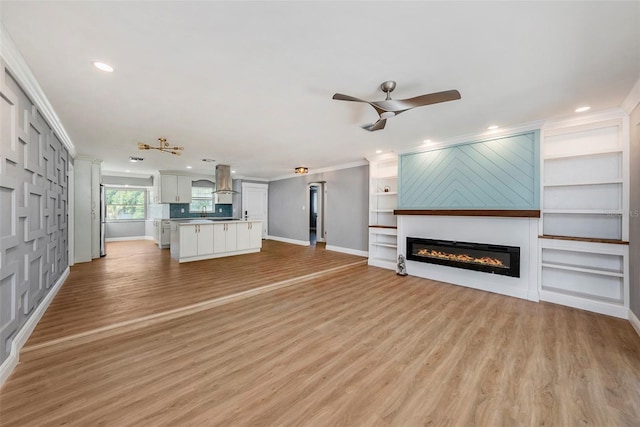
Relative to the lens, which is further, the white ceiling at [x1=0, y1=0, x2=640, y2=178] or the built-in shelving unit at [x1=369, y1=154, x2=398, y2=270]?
the built-in shelving unit at [x1=369, y1=154, x2=398, y2=270]

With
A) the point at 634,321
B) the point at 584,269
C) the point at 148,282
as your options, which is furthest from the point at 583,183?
the point at 148,282

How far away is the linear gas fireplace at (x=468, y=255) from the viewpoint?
3.66m

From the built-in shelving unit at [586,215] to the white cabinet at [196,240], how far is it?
20.9ft

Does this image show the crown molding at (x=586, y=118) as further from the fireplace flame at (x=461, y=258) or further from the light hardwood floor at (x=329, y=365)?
the light hardwood floor at (x=329, y=365)

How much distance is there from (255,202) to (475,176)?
7.46 m

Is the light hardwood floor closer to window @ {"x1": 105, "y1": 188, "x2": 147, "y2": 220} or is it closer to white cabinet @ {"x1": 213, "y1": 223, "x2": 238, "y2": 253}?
white cabinet @ {"x1": 213, "y1": 223, "x2": 238, "y2": 253}

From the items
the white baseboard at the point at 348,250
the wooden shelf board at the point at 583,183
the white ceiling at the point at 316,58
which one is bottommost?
the white baseboard at the point at 348,250

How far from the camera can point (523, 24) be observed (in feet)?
5.36

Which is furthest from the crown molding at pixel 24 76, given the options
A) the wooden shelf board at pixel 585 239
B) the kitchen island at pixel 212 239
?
the wooden shelf board at pixel 585 239

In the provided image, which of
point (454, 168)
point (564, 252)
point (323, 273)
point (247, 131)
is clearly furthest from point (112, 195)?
point (564, 252)

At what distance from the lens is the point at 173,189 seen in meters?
8.05

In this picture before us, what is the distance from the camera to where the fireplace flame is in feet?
12.5

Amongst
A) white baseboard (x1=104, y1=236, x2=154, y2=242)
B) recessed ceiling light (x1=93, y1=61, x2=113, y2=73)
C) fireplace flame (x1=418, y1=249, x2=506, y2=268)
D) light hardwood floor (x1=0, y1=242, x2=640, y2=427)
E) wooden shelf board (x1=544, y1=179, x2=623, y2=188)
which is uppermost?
recessed ceiling light (x1=93, y1=61, x2=113, y2=73)

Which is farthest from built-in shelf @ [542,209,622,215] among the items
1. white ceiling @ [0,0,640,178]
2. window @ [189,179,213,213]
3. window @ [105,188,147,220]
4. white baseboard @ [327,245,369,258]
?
window @ [105,188,147,220]
